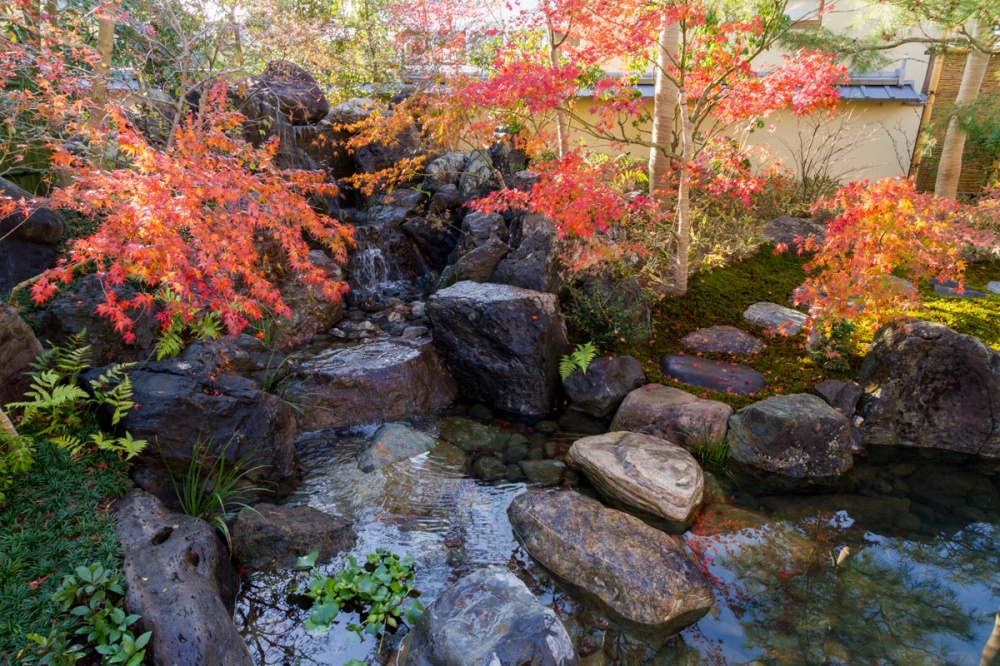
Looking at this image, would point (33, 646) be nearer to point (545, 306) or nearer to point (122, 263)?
point (122, 263)

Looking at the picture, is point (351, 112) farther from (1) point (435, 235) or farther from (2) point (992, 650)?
(2) point (992, 650)

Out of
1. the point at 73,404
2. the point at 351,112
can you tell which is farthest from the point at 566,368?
the point at 351,112

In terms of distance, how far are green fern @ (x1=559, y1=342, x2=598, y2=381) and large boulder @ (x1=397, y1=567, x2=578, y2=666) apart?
3560 mm

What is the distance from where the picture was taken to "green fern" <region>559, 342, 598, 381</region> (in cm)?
718

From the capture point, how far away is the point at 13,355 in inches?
188

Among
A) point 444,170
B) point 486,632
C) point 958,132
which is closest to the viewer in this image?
point 486,632

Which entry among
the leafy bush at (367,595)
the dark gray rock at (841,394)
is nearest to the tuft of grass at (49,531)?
the leafy bush at (367,595)

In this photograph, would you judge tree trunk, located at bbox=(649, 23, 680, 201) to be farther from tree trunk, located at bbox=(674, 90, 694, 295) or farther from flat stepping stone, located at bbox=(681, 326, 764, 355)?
flat stepping stone, located at bbox=(681, 326, 764, 355)

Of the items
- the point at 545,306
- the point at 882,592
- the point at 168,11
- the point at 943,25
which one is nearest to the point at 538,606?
the point at 882,592

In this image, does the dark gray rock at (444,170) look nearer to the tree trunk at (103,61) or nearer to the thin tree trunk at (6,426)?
the tree trunk at (103,61)

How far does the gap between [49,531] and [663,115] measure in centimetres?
878

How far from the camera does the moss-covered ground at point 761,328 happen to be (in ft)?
23.2

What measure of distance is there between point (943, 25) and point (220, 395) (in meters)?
11.8

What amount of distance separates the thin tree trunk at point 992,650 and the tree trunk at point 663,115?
5.98 m
